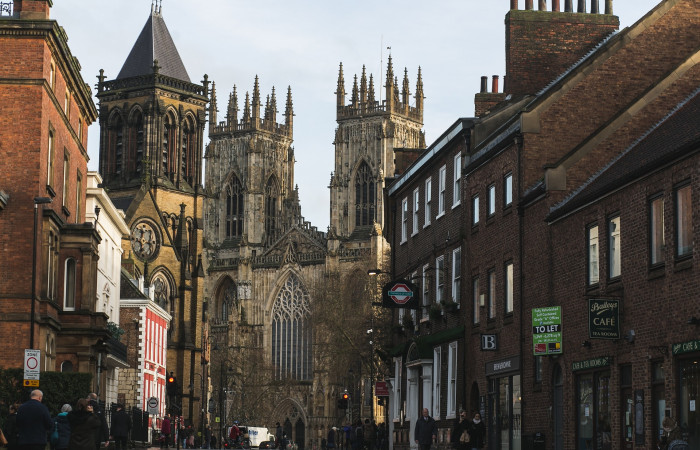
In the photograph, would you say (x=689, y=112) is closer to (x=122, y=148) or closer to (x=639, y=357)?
(x=639, y=357)

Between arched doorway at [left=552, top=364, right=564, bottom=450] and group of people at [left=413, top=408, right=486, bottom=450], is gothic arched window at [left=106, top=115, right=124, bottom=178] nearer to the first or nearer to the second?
group of people at [left=413, top=408, right=486, bottom=450]

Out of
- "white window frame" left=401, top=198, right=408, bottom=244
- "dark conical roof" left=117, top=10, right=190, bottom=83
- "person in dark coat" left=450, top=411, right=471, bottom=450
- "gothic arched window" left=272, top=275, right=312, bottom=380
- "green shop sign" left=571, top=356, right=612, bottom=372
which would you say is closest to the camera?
"green shop sign" left=571, top=356, right=612, bottom=372

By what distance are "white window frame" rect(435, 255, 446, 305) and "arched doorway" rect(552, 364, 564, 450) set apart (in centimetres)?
1032

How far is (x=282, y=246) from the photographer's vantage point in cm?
→ 13362

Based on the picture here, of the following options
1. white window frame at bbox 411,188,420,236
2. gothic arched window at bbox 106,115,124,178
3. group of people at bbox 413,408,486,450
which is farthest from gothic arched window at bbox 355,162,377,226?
group of people at bbox 413,408,486,450

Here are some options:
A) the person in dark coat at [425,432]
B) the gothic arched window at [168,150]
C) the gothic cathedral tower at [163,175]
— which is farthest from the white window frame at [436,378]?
the gothic arched window at [168,150]

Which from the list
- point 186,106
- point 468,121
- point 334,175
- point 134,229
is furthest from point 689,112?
point 334,175

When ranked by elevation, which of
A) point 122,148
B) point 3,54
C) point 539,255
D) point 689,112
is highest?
point 122,148

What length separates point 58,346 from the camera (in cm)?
4697

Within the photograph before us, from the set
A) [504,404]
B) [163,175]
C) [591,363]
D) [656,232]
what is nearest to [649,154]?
[656,232]

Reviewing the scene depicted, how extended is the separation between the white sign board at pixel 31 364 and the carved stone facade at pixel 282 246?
8614 centimetres

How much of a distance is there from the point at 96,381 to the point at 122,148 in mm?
54688

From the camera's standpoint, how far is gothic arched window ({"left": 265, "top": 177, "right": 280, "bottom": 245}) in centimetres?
14175

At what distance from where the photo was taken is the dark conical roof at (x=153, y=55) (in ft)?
343
